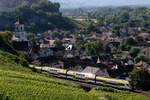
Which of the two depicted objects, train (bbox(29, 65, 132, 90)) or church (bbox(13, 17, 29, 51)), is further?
church (bbox(13, 17, 29, 51))

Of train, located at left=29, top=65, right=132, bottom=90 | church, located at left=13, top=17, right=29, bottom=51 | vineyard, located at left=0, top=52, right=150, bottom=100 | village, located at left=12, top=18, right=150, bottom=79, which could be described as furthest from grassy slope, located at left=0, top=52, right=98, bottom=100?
church, located at left=13, top=17, right=29, bottom=51

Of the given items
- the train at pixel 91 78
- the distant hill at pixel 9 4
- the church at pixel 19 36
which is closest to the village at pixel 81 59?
the church at pixel 19 36

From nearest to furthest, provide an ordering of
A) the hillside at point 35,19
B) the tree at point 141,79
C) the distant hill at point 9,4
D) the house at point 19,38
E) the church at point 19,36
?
the tree at point 141,79, the house at point 19,38, the church at point 19,36, the hillside at point 35,19, the distant hill at point 9,4

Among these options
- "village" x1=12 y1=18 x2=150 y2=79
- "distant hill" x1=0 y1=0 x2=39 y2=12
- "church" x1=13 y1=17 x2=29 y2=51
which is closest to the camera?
"village" x1=12 y1=18 x2=150 y2=79

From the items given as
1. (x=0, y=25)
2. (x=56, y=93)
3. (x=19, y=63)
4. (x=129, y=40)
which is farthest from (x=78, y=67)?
(x=0, y=25)

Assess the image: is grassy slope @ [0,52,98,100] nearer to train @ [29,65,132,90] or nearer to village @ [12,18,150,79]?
train @ [29,65,132,90]

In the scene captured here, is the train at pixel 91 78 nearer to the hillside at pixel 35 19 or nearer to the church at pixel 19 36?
the church at pixel 19 36

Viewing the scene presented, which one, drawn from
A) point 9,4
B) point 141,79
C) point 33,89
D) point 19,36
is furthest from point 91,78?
point 9,4

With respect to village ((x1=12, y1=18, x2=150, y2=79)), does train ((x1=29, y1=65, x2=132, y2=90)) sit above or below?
above

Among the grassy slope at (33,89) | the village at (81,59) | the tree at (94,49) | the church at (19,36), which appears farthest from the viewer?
the tree at (94,49)

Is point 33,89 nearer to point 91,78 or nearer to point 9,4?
point 91,78

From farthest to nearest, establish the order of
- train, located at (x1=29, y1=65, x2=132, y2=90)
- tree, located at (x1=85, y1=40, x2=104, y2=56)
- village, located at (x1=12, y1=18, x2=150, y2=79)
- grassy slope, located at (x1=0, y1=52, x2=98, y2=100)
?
tree, located at (x1=85, y1=40, x2=104, y2=56)
village, located at (x1=12, y1=18, x2=150, y2=79)
train, located at (x1=29, y1=65, x2=132, y2=90)
grassy slope, located at (x1=0, y1=52, x2=98, y2=100)

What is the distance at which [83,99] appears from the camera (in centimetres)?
1335

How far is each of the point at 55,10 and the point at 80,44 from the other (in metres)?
51.3
